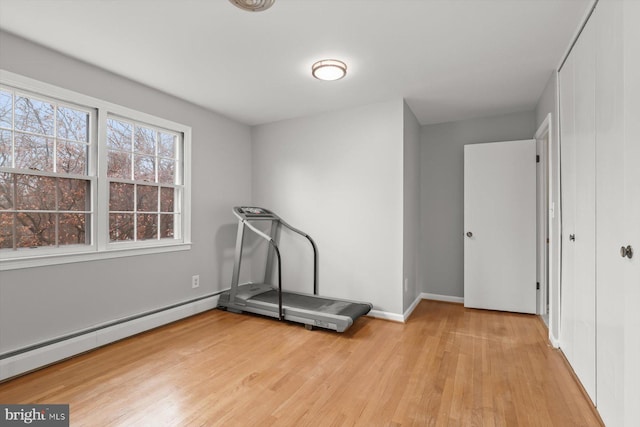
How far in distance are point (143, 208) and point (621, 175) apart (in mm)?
3772

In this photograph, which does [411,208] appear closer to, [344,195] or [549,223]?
[344,195]

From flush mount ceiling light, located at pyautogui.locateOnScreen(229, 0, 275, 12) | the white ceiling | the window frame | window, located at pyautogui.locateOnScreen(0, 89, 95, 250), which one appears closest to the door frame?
the white ceiling

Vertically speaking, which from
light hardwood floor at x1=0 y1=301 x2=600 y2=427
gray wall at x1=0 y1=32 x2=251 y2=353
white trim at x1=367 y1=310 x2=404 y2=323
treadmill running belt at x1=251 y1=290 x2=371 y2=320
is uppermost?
gray wall at x1=0 y1=32 x2=251 y2=353

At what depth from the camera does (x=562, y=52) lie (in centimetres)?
249

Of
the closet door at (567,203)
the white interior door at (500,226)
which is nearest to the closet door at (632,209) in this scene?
the closet door at (567,203)

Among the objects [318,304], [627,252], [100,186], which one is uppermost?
[100,186]

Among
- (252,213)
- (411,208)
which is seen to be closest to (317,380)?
(252,213)

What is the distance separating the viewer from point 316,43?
2389 millimetres

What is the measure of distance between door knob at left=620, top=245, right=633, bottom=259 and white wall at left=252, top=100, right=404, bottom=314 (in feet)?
6.87

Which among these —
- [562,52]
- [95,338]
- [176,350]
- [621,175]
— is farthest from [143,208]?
[562,52]

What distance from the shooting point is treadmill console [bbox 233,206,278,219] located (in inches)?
154

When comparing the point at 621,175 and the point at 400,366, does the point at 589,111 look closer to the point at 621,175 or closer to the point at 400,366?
the point at 621,175

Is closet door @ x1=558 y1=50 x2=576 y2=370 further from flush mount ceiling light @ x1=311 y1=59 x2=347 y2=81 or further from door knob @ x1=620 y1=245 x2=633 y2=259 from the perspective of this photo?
flush mount ceiling light @ x1=311 y1=59 x2=347 y2=81

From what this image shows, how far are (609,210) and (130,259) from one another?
370cm
